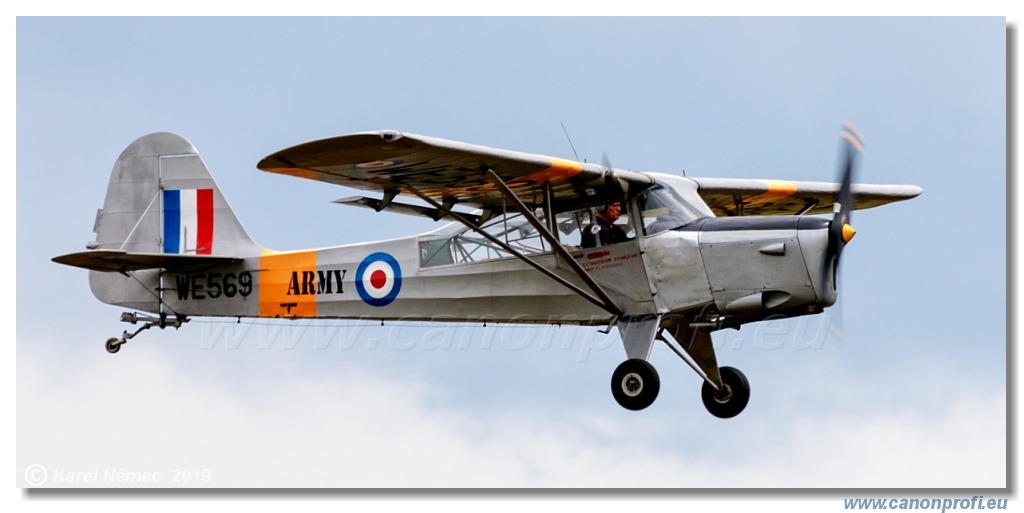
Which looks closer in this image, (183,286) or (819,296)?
(819,296)

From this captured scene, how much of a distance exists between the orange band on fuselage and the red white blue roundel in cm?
59

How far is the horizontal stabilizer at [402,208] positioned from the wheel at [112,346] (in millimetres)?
3217

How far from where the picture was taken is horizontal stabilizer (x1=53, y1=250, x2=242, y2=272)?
47.0 feet

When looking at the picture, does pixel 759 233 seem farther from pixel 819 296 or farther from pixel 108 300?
pixel 108 300

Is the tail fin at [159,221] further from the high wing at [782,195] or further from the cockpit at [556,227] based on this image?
the high wing at [782,195]

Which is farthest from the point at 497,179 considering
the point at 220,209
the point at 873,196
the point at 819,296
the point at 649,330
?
the point at 873,196

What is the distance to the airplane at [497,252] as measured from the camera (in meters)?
12.9

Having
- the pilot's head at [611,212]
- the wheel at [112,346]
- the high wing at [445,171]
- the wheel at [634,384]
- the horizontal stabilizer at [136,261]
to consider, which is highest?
the high wing at [445,171]

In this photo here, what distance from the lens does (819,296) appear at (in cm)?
1278

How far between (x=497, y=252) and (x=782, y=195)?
3.81 meters

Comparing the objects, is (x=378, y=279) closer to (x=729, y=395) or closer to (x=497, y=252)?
(x=497, y=252)

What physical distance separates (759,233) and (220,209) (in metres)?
6.18

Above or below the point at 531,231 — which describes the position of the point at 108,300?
below

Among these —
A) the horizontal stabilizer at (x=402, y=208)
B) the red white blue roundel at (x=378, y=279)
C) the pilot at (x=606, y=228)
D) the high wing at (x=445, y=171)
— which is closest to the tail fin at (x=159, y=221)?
the red white blue roundel at (x=378, y=279)
